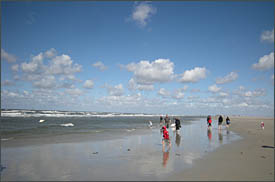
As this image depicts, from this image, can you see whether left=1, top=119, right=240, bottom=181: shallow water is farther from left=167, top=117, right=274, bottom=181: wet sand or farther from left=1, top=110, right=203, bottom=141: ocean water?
left=1, top=110, right=203, bottom=141: ocean water

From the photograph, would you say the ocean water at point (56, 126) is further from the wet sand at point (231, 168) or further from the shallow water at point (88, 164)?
the wet sand at point (231, 168)

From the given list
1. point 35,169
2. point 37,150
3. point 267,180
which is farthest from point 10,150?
point 267,180

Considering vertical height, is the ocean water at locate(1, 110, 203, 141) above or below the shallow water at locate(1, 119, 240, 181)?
below

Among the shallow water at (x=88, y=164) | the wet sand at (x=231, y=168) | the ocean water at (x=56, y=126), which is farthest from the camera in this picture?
the ocean water at (x=56, y=126)

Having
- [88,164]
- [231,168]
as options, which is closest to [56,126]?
[88,164]

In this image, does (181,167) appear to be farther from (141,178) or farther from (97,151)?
(97,151)

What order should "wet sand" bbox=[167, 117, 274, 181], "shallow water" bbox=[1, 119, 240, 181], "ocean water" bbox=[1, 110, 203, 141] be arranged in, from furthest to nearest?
"ocean water" bbox=[1, 110, 203, 141] → "shallow water" bbox=[1, 119, 240, 181] → "wet sand" bbox=[167, 117, 274, 181]

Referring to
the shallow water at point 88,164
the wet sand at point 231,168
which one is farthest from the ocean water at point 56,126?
the wet sand at point 231,168

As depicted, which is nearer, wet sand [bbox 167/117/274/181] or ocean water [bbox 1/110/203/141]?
wet sand [bbox 167/117/274/181]

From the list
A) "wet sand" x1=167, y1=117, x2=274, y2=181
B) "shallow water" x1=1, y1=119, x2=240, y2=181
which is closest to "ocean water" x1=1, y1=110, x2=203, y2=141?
"shallow water" x1=1, y1=119, x2=240, y2=181

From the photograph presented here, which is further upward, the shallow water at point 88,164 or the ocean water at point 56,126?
the shallow water at point 88,164

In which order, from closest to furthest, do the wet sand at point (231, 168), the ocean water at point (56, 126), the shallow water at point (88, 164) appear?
the wet sand at point (231, 168)
the shallow water at point (88, 164)
the ocean water at point (56, 126)

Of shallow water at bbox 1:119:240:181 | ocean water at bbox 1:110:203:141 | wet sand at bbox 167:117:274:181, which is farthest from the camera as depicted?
ocean water at bbox 1:110:203:141

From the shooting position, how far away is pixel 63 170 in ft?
27.8
